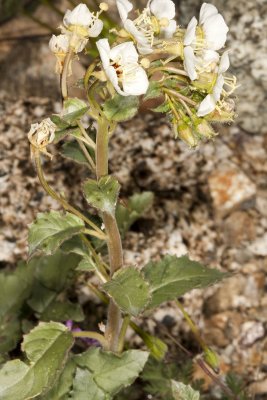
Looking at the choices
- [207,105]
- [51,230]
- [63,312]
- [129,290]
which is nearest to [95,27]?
[207,105]

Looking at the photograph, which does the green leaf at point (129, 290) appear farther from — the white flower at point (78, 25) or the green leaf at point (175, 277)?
the white flower at point (78, 25)

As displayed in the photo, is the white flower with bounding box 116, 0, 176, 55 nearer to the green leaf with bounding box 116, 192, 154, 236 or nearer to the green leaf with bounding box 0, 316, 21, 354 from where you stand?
the green leaf with bounding box 116, 192, 154, 236

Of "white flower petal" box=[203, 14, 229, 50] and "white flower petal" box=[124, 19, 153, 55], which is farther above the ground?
"white flower petal" box=[124, 19, 153, 55]

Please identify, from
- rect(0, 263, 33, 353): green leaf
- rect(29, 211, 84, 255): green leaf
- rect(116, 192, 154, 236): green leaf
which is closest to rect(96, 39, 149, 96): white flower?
rect(29, 211, 84, 255): green leaf

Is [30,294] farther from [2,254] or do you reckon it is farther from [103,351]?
[103,351]

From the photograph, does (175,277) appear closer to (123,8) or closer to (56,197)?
(56,197)

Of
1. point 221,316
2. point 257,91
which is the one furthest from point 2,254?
point 257,91

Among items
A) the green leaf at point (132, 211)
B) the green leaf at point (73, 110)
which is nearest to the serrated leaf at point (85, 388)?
the green leaf at point (132, 211)
